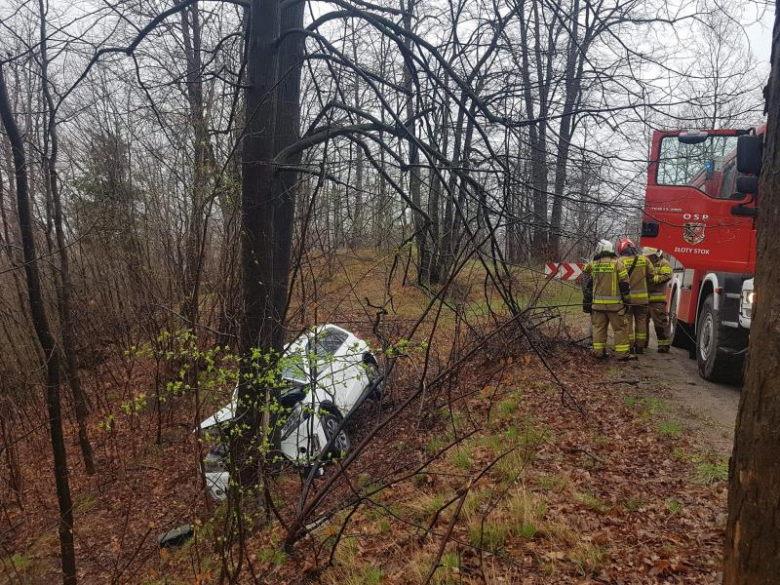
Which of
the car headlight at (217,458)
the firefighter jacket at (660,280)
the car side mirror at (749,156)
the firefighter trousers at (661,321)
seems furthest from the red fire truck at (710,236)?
the car headlight at (217,458)

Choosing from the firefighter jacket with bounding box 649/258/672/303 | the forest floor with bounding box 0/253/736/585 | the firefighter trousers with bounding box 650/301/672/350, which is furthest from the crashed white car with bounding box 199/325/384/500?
the firefighter trousers with bounding box 650/301/672/350

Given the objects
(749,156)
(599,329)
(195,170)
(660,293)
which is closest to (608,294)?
(599,329)

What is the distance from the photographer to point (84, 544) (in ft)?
21.2

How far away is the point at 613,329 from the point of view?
26.9 feet

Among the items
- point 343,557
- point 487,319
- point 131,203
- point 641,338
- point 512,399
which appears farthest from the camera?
point 131,203

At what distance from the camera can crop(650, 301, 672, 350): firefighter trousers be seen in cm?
876

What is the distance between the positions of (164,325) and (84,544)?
→ 349 centimetres

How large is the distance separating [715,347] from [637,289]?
67.2 inches

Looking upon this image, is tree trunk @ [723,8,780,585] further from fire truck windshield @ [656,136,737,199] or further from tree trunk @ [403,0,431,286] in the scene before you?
fire truck windshield @ [656,136,737,199]

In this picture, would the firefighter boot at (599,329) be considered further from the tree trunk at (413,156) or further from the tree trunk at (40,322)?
the tree trunk at (40,322)

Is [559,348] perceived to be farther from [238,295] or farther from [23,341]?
[23,341]

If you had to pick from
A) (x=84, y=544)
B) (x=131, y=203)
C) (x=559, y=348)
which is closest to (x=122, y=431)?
(x=84, y=544)

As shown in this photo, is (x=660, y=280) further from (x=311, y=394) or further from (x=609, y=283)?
(x=311, y=394)

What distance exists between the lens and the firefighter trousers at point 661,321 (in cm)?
876
